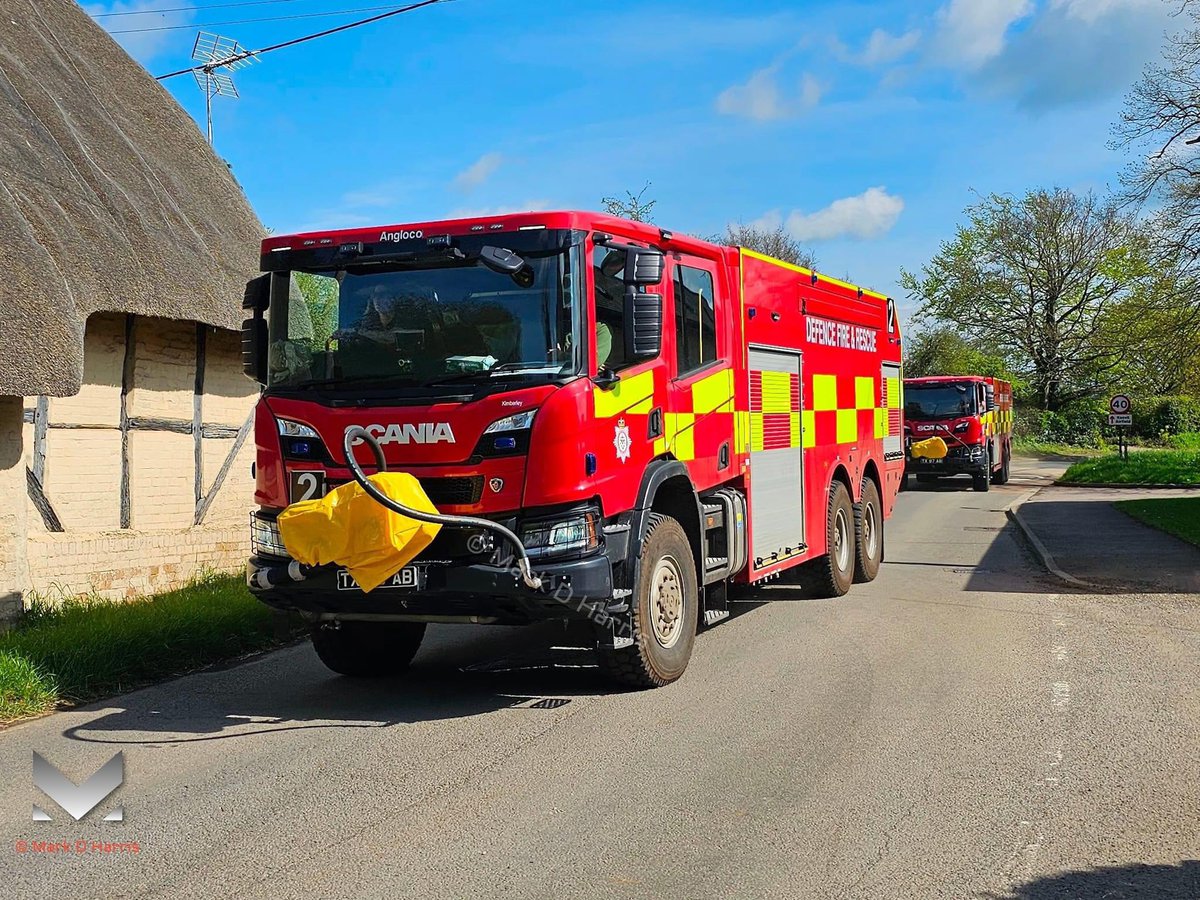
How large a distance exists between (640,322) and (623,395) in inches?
17.8

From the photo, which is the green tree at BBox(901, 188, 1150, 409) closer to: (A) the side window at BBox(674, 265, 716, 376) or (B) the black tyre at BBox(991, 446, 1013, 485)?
(B) the black tyre at BBox(991, 446, 1013, 485)

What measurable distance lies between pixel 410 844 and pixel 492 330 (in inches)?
122

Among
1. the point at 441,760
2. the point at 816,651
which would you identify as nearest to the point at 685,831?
the point at 441,760

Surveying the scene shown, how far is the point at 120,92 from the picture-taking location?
15969mm

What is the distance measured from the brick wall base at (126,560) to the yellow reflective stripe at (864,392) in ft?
23.0

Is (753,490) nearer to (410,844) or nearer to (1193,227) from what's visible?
(410,844)

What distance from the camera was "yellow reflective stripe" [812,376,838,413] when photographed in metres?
10.9

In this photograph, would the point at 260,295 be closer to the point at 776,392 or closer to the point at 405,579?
the point at 405,579

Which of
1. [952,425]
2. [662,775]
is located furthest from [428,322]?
[952,425]

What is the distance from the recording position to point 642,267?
7.04m

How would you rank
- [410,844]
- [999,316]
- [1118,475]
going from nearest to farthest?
1. [410,844]
2. [1118,475]
3. [999,316]

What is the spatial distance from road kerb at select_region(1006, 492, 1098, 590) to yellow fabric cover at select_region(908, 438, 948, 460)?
18.1 feet

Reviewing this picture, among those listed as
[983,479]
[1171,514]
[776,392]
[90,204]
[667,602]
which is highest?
[90,204]

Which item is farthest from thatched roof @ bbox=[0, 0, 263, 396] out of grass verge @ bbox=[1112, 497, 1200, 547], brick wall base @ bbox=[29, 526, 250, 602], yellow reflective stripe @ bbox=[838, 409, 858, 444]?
grass verge @ bbox=[1112, 497, 1200, 547]
